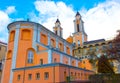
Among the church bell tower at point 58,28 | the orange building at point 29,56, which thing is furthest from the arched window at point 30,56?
the church bell tower at point 58,28

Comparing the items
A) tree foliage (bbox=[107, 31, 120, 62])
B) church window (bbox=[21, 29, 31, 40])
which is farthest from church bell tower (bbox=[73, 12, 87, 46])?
tree foliage (bbox=[107, 31, 120, 62])

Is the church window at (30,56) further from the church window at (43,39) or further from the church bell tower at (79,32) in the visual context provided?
the church bell tower at (79,32)

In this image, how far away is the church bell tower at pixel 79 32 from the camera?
59969 millimetres

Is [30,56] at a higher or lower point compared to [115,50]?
higher

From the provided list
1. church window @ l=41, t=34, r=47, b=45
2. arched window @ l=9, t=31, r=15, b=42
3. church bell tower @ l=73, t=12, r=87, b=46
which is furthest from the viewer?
church bell tower @ l=73, t=12, r=87, b=46

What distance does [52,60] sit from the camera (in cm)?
3044

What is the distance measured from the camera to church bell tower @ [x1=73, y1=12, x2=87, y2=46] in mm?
59969

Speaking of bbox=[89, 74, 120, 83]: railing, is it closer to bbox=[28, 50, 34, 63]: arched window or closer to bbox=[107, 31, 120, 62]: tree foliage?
bbox=[107, 31, 120, 62]: tree foliage

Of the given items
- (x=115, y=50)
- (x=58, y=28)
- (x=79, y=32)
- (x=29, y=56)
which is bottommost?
(x=115, y=50)

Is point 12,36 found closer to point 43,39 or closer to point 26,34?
point 26,34

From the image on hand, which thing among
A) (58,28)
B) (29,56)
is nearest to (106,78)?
(29,56)

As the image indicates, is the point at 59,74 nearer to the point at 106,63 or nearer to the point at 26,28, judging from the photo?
the point at 106,63

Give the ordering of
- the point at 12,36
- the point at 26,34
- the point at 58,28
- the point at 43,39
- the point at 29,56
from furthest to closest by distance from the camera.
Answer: the point at 58,28 < the point at 43,39 < the point at 12,36 < the point at 26,34 < the point at 29,56

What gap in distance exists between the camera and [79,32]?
2375 inches
